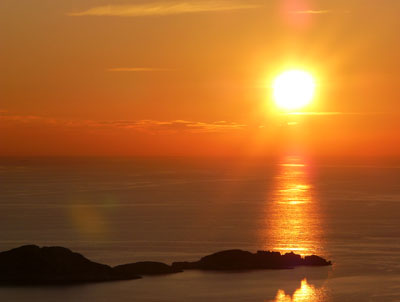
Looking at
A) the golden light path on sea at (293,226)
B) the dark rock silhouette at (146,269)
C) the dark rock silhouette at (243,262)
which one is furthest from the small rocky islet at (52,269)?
the golden light path on sea at (293,226)

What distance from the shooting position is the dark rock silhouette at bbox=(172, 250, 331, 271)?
253ft

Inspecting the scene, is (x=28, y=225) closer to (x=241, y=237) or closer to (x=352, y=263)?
(x=241, y=237)

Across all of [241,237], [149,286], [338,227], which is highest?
[338,227]

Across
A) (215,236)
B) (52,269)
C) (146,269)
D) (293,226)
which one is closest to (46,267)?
(52,269)

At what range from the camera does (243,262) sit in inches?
3054

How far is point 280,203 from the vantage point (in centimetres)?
16775

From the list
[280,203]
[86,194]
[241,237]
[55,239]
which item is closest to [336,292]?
[241,237]

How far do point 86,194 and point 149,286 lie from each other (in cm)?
13056

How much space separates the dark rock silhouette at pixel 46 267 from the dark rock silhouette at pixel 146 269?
3.34 metres

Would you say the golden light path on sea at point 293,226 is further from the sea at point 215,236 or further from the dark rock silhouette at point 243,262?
the dark rock silhouette at point 243,262

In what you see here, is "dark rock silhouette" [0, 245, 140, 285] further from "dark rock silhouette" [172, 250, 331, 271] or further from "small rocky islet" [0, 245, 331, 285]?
"dark rock silhouette" [172, 250, 331, 271]

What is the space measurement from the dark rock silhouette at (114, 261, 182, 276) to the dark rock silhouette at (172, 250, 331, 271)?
147 cm

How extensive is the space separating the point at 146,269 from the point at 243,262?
31.7ft

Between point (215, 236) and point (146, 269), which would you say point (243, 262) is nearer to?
point (146, 269)
